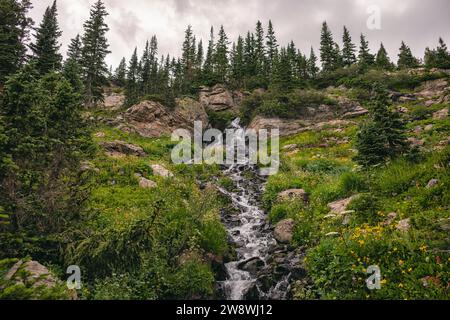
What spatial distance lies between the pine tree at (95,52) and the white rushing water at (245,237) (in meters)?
32.2

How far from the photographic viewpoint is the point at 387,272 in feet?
24.3

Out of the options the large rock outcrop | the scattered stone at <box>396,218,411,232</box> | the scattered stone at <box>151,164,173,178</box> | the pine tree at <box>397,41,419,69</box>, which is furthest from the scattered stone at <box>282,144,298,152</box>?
the pine tree at <box>397,41,419,69</box>

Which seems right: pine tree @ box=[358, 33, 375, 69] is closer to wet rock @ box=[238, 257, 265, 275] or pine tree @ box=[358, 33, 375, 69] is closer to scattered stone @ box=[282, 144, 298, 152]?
scattered stone @ box=[282, 144, 298, 152]

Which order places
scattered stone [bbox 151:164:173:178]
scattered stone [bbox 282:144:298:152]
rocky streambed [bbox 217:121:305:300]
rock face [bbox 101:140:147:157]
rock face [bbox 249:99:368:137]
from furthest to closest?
rock face [bbox 249:99:368:137] < scattered stone [bbox 282:144:298:152] < rock face [bbox 101:140:147:157] < scattered stone [bbox 151:164:173:178] < rocky streambed [bbox 217:121:305:300]

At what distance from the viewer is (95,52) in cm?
4384

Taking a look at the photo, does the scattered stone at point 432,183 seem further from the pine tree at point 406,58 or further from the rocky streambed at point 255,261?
the pine tree at point 406,58

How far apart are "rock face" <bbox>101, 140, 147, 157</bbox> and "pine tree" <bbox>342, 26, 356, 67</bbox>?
54.4m

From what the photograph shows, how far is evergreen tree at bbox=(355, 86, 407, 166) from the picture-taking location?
1377cm

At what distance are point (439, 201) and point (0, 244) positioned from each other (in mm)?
13179

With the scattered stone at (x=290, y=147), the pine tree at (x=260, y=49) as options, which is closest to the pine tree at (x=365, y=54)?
the pine tree at (x=260, y=49)

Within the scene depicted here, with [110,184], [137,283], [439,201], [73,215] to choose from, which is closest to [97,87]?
[110,184]
